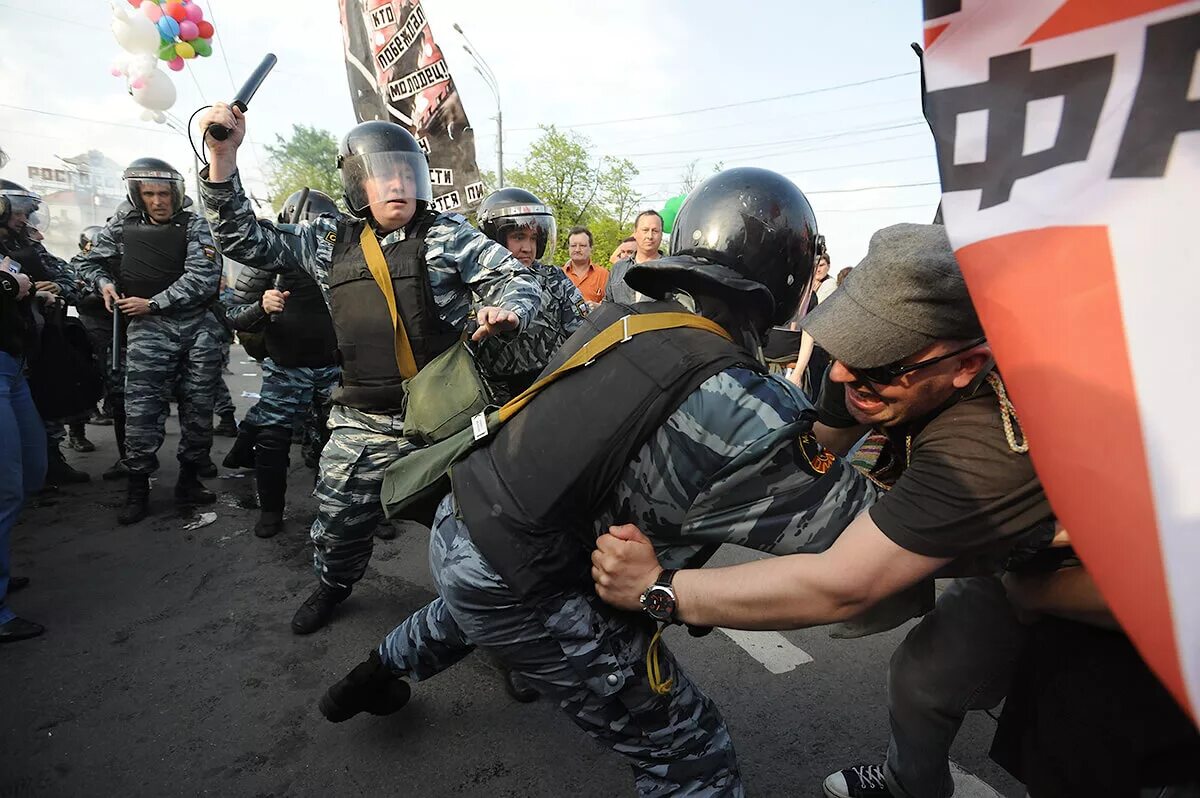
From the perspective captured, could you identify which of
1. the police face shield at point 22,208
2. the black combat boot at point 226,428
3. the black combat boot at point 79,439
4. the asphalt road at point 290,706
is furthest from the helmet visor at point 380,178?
the black combat boot at point 79,439

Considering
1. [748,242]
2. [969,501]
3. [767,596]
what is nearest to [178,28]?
[748,242]

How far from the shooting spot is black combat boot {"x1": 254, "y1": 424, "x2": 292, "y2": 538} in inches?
157

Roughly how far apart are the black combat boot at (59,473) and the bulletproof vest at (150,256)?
61.1 inches

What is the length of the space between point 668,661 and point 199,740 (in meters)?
1.83

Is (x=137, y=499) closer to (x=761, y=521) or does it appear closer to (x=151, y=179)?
(x=151, y=179)

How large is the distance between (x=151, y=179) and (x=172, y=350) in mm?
1186

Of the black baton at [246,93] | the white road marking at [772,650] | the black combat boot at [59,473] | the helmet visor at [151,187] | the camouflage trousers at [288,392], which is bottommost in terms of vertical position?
the black combat boot at [59,473]

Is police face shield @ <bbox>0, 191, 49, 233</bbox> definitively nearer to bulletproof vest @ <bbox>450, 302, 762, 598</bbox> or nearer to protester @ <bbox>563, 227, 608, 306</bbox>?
protester @ <bbox>563, 227, 608, 306</bbox>

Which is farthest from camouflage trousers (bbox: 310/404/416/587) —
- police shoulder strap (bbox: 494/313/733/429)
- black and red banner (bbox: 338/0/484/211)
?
black and red banner (bbox: 338/0/484/211)

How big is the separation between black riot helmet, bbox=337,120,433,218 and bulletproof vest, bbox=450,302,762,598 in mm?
1677

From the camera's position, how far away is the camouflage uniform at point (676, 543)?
1.26m

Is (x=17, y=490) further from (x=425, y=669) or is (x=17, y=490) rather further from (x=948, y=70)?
(x=948, y=70)

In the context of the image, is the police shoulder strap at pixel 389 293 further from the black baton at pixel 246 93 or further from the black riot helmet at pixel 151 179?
the black riot helmet at pixel 151 179

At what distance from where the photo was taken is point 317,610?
3.04 metres
